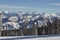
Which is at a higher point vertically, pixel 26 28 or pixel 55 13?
pixel 55 13

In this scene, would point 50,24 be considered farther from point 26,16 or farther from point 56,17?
point 26,16

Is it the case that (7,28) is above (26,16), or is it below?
below

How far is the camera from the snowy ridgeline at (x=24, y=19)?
587cm

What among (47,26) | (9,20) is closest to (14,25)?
(9,20)

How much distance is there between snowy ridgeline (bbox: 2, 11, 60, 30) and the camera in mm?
5867

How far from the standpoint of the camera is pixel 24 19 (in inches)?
239

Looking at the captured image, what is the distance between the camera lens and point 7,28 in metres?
5.85

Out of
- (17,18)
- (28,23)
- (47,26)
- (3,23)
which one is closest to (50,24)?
(47,26)

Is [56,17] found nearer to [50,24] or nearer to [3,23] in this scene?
[50,24]

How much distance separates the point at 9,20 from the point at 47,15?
4.78 feet

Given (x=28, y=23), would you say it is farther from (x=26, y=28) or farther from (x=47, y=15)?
(x=47, y=15)

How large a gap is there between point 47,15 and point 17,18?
1.15 meters

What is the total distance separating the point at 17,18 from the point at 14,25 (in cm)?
28

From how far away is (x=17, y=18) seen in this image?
598 centimetres
